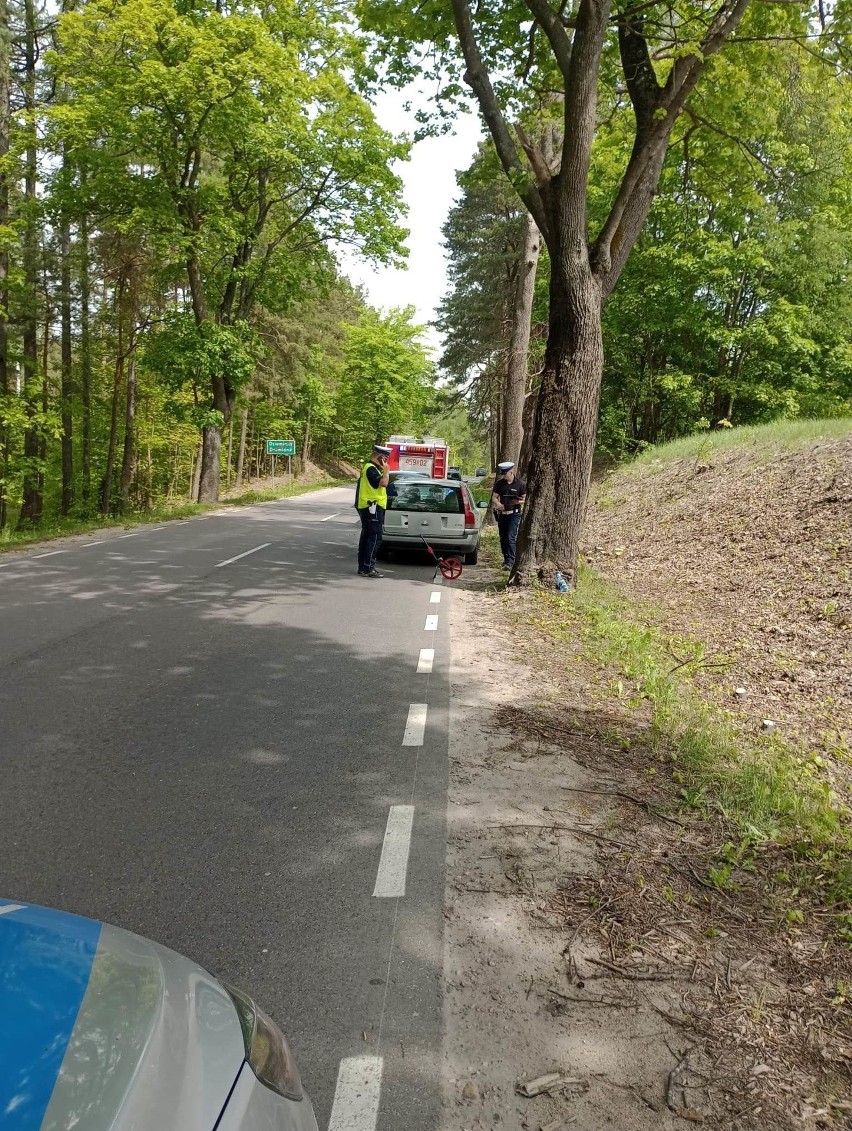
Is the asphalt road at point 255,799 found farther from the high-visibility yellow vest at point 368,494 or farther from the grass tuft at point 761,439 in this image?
the grass tuft at point 761,439

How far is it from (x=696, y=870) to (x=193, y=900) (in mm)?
2322

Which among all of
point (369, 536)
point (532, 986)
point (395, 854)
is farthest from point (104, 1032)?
point (369, 536)

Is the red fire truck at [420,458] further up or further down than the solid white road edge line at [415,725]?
further up

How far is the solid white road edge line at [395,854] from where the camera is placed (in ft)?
11.1

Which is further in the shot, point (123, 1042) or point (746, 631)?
point (746, 631)

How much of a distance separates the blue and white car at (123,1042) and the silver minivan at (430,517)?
39.9 ft

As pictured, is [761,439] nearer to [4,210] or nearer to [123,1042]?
[123,1042]

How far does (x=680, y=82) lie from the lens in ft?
33.5

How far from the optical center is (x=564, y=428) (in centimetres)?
1087

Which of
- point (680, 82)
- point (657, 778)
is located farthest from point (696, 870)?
point (680, 82)

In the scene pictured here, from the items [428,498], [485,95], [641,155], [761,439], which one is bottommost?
[428,498]

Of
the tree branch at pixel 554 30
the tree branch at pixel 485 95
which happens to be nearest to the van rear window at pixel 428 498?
the tree branch at pixel 485 95

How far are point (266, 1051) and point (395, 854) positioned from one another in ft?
6.62

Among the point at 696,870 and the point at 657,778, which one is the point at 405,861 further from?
the point at 657,778
